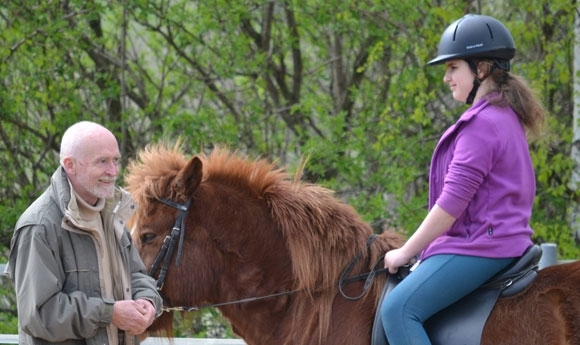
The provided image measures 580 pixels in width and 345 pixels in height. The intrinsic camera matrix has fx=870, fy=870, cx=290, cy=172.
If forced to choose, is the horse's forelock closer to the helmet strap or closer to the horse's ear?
the horse's ear

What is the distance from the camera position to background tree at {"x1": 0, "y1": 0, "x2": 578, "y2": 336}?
8.30m

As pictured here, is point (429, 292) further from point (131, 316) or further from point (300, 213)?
point (131, 316)

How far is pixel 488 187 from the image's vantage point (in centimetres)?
348

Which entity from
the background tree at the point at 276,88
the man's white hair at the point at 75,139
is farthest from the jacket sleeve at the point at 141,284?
the background tree at the point at 276,88

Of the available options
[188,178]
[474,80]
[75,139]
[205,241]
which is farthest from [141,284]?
[474,80]

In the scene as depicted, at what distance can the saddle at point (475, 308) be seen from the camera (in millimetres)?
3443

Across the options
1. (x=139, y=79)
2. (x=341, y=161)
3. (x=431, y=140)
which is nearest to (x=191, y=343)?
(x=341, y=161)

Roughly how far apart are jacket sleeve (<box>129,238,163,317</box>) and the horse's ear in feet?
1.20

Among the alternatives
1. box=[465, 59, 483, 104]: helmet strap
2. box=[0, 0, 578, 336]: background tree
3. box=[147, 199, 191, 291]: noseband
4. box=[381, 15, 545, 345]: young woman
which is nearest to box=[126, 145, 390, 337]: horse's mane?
box=[147, 199, 191, 291]: noseband

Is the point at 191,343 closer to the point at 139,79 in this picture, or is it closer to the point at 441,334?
the point at 441,334

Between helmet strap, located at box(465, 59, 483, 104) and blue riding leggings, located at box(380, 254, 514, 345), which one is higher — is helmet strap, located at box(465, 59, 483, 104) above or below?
above

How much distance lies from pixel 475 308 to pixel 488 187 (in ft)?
1.60

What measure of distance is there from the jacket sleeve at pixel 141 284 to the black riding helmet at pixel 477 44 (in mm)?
1541

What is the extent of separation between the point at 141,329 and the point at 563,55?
20.4 feet
